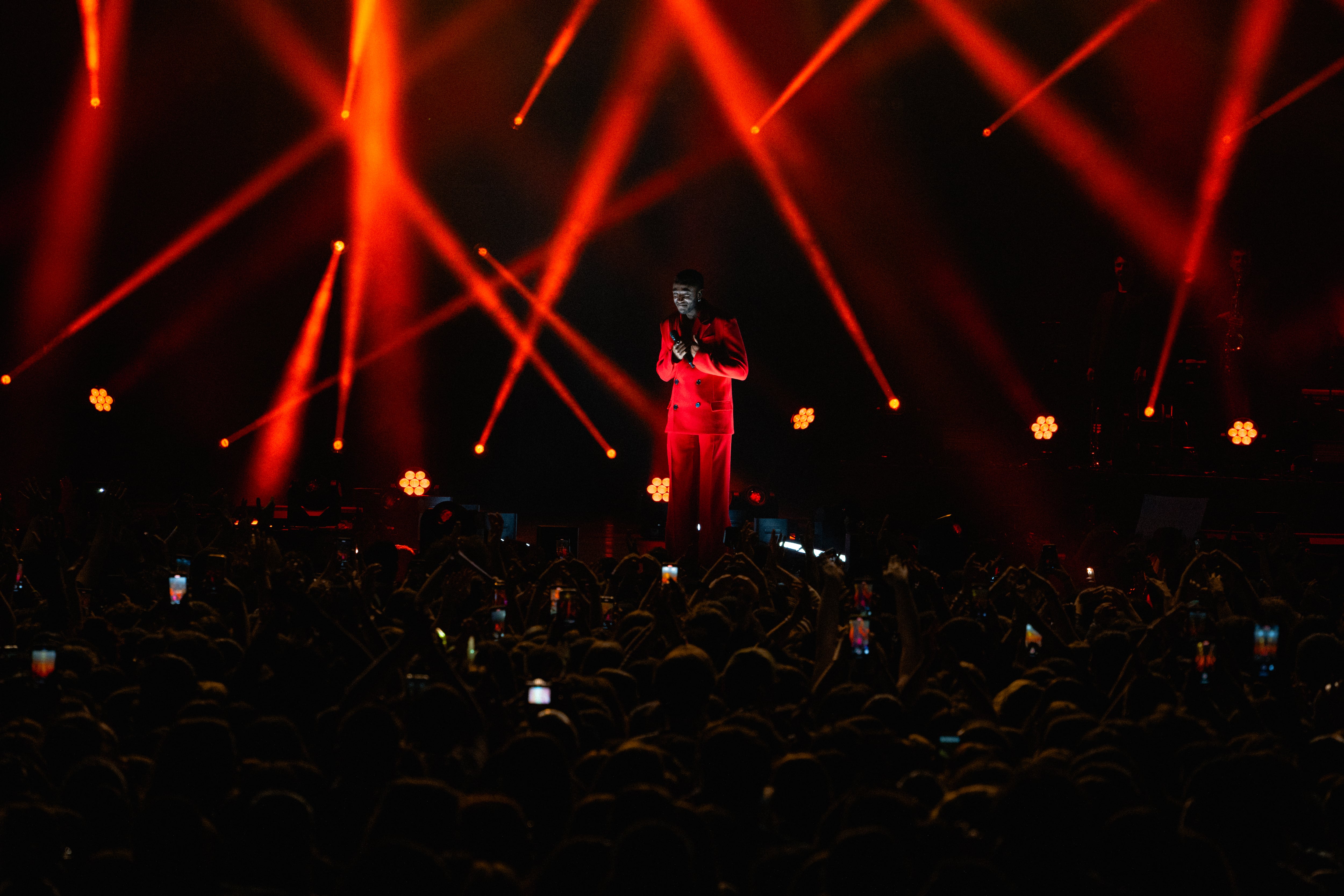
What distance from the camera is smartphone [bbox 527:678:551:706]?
2406 millimetres

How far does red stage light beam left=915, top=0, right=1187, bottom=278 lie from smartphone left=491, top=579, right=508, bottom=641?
974 cm

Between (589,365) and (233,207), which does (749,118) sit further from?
(233,207)

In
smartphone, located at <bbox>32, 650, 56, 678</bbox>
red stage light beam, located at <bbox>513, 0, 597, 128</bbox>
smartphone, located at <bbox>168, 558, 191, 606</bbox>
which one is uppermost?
red stage light beam, located at <bbox>513, 0, 597, 128</bbox>

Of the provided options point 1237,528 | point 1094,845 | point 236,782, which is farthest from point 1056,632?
point 1237,528

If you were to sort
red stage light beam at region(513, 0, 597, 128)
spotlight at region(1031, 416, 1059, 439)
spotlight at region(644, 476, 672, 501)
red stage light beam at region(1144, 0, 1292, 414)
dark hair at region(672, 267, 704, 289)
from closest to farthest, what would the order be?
dark hair at region(672, 267, 704, 289) → spotlight at region(644, 476, 672, 501) → red stage light beam at region(1144, 0, 1292, 414) → spotlight at region(1031, 416, 1059, 439) → red stage light beam at region(513, 0, 597, 128)

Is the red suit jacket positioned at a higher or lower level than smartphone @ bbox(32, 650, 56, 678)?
higher

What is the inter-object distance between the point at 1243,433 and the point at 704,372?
636cm

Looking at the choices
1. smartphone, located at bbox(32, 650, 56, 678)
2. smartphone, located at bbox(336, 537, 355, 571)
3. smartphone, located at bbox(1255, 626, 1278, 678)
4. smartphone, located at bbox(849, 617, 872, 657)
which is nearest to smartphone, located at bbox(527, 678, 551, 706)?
smartphone, located at bbox(849, 617, 872, 657)

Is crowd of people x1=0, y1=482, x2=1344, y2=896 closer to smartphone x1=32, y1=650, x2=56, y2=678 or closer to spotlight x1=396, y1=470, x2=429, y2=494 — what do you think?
smartphone x1=32, y1=650, x2=56, y2=678

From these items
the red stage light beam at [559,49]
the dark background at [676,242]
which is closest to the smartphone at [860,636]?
the dark background at [676,242]

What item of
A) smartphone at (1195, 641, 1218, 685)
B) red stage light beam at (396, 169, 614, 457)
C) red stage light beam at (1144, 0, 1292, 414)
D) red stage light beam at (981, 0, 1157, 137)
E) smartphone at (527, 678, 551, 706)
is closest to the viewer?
smartphone at (527, 678, 551, 706)

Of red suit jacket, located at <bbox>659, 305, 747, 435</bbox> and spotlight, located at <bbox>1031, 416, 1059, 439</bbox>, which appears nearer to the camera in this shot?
red suit jacket, located at <bbox>659, 305, 747, 435</bbox>

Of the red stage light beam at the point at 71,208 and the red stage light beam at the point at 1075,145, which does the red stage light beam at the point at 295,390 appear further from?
the red stage light beam at the point at 1075,145

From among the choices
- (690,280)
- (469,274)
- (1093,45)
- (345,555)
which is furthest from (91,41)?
(1093,45)
